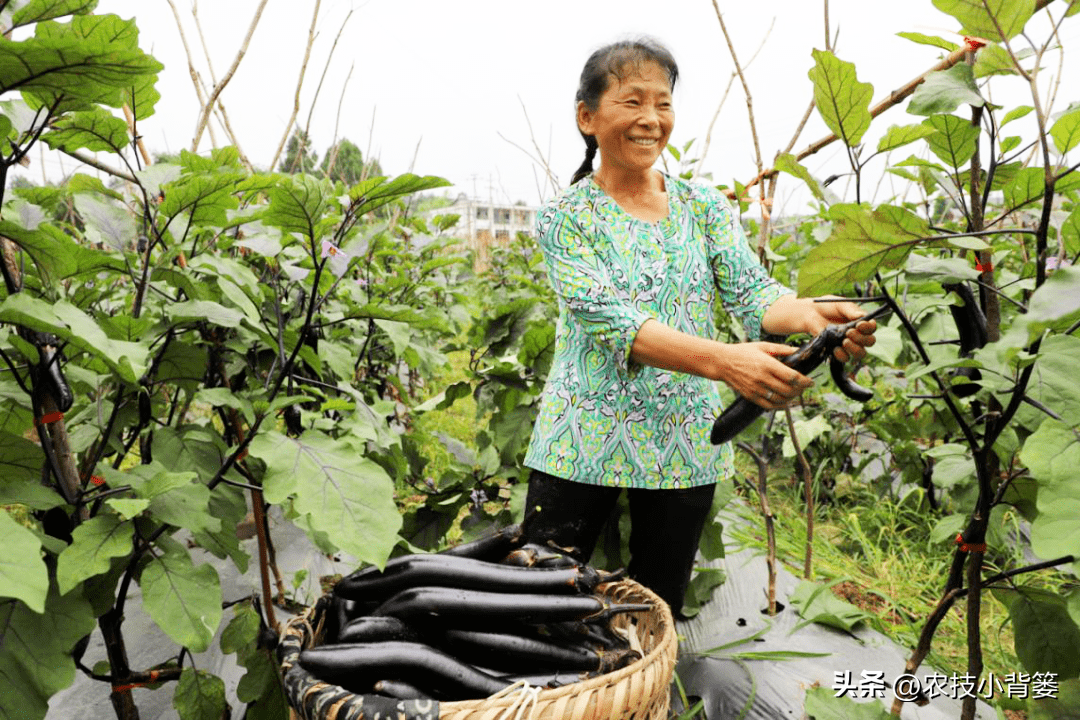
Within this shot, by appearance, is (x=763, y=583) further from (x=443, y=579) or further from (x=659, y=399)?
(x=443, y=579)

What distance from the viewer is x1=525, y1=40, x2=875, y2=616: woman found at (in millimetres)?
1452

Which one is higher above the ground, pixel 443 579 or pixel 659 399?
pixel 659 399

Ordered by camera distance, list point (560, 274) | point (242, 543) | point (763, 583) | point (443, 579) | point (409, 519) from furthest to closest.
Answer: point (242, 543) < point (763, 583) < point (409, 519) < point (560, 274) < point (443, 579)

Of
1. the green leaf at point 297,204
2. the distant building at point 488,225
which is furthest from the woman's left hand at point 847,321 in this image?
the distant building at point 488,225

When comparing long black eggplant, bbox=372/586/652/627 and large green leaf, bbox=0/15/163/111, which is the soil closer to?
long black eggplant, bbox=372/586/652/627

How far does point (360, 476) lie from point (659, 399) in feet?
2.37

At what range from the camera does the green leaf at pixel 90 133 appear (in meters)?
1.06

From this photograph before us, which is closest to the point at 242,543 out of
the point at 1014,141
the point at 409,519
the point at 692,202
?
the point at 409,519

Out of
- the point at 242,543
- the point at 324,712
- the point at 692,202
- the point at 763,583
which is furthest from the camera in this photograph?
the point at 242,543

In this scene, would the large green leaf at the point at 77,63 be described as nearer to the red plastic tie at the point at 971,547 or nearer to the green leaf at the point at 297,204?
the green leaf at the point at 297,204

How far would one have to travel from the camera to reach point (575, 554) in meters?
1.46

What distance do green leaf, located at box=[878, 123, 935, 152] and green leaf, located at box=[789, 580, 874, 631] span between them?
4.56ft

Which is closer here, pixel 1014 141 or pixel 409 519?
pixel 1014 141

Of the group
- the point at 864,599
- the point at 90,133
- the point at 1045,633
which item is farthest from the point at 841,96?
the point at 864,599
